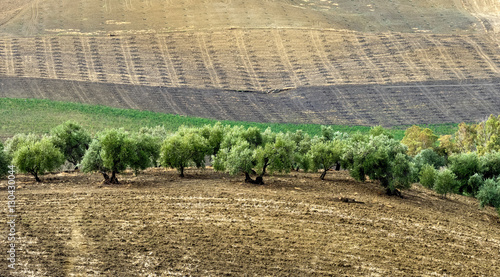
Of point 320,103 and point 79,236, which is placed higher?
point 320,103

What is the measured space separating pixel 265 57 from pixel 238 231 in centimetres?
7013

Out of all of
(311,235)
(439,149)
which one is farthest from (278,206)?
(439,149)

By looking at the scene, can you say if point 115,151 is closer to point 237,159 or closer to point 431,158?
point 237,159

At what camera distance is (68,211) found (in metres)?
41.4

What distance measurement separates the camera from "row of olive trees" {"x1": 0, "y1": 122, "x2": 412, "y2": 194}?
49844 millimetres

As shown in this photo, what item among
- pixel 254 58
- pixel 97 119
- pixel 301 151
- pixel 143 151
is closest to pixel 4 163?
pixel 143 151

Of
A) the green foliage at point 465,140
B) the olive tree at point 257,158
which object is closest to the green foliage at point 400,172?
the olive tree at point 257,158

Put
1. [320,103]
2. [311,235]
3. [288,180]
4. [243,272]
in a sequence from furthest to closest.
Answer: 1. [320,103]
2. [288,180]
3. [311,235]
4. [243,272]

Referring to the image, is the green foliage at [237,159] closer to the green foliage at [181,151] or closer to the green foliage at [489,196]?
the green foliage at [181,151]

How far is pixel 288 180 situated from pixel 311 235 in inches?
545

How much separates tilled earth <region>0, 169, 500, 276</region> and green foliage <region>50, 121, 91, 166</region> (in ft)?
17.2

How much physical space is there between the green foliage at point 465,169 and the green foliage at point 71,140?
37.8m

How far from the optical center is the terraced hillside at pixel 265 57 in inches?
3647

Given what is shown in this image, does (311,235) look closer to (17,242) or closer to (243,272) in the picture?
(243,272)
